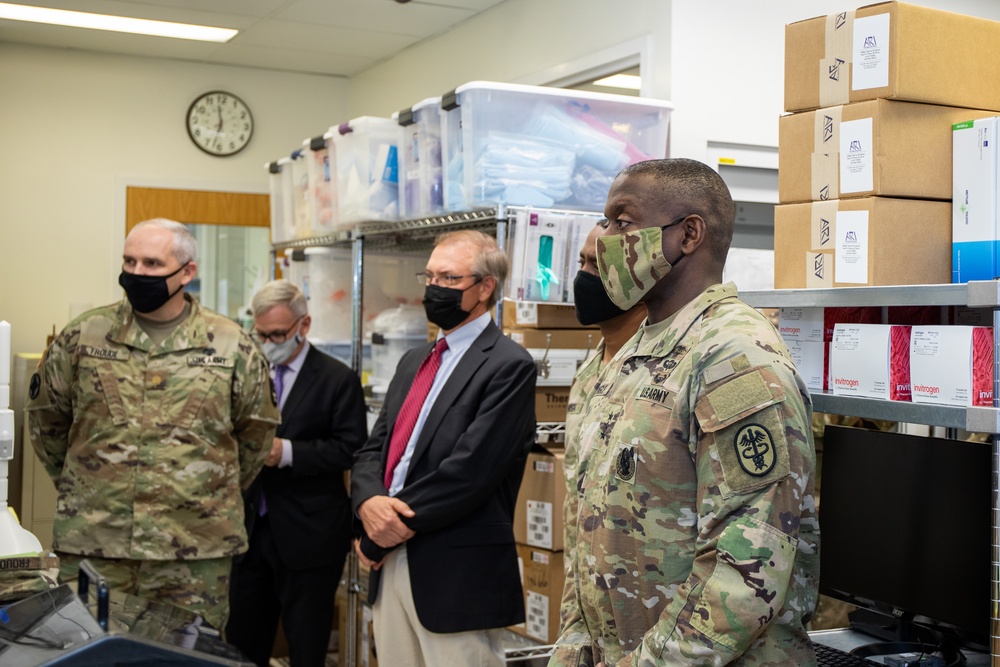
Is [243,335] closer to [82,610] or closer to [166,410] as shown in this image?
[166,410]

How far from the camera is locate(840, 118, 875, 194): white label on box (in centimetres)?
182

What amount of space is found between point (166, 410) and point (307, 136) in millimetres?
3733

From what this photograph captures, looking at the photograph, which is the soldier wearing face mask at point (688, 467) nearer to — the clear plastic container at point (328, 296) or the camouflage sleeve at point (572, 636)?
the camouflage sleeve at point (572, 636)

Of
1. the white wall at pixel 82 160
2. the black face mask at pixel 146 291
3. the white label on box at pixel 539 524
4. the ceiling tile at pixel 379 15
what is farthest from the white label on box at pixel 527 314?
the white wall at pixel 82 160

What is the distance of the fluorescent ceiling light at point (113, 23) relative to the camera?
4898 millimetres

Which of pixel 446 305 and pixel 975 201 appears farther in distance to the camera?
pixel 446 305

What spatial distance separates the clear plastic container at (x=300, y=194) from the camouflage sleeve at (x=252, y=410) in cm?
175

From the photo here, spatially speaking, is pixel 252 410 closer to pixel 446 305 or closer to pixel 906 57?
pixel 446 305

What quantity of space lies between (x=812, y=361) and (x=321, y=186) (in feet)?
9.69

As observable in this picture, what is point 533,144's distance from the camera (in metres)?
3.37

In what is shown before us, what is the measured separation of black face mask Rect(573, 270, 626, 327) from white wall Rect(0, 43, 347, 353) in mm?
4186

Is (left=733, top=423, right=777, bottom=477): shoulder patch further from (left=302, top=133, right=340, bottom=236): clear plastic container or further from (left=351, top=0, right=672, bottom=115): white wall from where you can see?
(left=302, top=133, right=340, bottom=236): clear plastic container

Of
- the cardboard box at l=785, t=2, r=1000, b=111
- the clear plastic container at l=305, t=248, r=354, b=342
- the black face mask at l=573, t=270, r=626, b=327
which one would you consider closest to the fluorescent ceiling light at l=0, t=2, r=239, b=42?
the clear plastic container at l=305, t=248, r=354, b=342

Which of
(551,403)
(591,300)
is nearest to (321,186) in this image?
(551,403)
